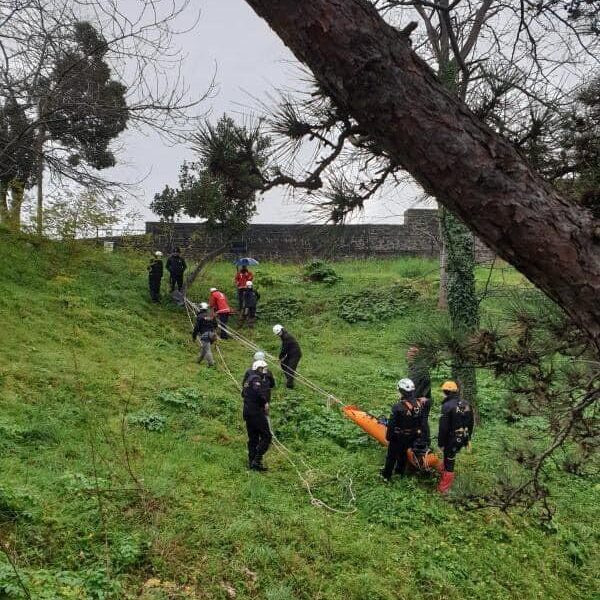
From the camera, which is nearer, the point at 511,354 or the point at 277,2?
the point at 277,2

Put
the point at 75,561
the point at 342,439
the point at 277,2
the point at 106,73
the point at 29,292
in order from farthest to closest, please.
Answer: the point at 29,292
the point at 342,439
the point at 106,73
the point at 75,561
the point at 277,2

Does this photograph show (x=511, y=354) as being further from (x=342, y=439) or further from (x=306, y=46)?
(x=342, y=439)

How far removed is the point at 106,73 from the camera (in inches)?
285

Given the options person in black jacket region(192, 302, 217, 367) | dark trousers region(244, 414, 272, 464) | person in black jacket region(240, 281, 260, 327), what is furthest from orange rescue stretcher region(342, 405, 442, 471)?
person in black jacket region(240, 281, 260, 327)

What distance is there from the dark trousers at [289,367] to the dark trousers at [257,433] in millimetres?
3703

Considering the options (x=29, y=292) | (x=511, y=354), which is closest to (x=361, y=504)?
(x=511, y=354)

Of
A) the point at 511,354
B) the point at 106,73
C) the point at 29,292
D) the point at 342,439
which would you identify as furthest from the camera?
the point at 29,292

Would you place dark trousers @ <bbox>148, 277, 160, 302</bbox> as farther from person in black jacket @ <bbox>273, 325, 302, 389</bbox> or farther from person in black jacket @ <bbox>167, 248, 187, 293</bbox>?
person in black jacket @ <bbox>273, 325, 302, 389</bbox>

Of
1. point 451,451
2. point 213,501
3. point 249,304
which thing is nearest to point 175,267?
point 249,304

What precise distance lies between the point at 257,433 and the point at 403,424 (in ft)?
6.49

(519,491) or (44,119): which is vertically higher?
(44,119)

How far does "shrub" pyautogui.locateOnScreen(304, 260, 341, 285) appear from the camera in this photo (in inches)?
794

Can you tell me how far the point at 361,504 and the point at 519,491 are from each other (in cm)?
388

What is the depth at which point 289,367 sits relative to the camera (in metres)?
11.4
